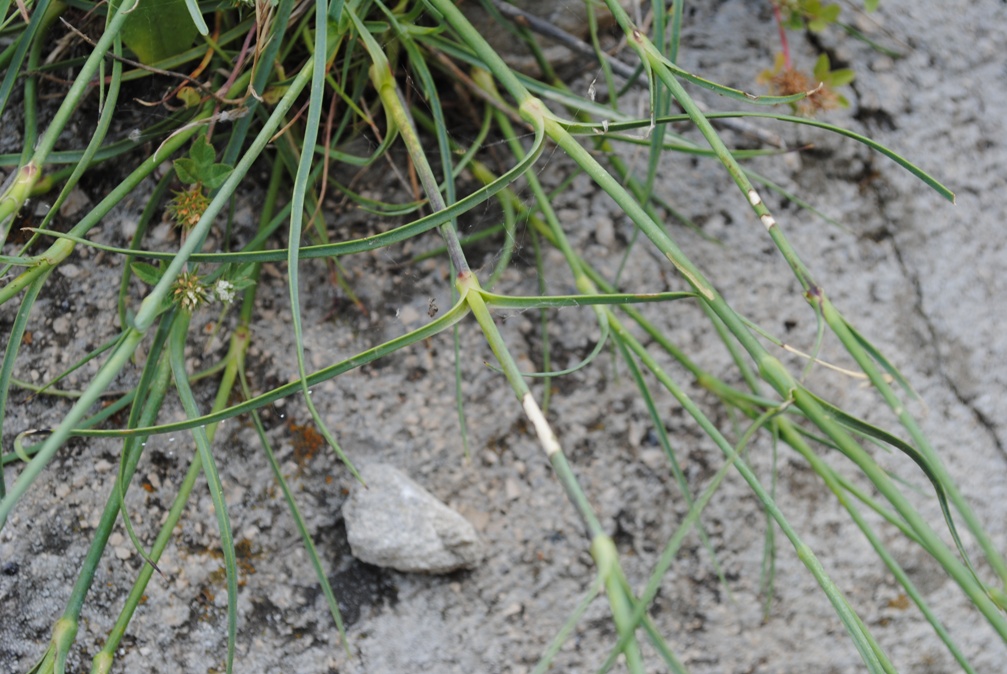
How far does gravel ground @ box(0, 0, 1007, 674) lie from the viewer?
68 cm

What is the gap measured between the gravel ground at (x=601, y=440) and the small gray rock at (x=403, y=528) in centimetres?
2

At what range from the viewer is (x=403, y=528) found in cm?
69

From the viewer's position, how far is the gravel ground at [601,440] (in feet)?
2.22

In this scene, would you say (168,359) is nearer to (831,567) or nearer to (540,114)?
(540,114)

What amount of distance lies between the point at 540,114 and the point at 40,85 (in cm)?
49

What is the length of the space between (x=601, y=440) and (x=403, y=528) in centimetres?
22

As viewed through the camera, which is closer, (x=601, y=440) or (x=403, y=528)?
(x=403, y=528)

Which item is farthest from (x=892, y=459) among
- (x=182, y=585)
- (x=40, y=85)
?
(x=40, y=85)

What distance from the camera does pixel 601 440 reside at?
79 cm

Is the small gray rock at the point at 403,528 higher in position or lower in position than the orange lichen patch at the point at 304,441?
lower

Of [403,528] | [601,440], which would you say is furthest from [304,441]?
[601,440]

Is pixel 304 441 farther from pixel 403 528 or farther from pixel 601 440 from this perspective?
pixel 601 440

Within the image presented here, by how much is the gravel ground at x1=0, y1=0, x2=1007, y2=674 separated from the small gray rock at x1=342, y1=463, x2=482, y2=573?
0.8 inches

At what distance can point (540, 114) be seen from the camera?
546mm
